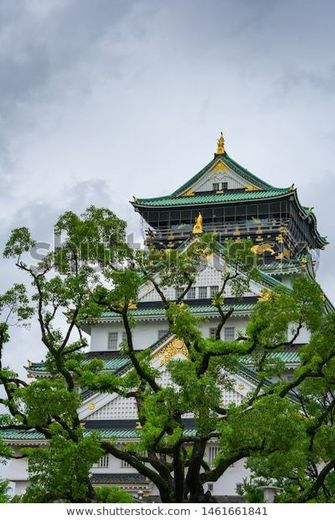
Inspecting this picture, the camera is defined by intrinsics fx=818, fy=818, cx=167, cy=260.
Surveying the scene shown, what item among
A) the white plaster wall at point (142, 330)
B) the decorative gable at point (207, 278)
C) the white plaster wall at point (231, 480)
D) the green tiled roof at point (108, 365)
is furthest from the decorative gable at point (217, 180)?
the white plaster wall at point (231, 480)

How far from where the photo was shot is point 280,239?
49875 millimetres

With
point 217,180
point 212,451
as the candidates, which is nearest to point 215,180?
point 217,180

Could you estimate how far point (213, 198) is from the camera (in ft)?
173

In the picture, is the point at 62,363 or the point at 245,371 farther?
the point at 245,371

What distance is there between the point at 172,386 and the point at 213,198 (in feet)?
100

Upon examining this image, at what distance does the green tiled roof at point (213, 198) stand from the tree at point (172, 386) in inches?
963

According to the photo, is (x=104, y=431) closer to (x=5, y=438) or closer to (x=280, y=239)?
(x=5, y=438)

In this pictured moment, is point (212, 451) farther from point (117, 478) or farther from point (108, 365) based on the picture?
point (108, 365)

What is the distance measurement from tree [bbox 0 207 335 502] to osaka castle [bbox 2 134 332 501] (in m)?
3.45

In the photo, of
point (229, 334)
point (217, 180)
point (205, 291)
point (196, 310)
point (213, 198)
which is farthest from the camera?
point (217, 180)

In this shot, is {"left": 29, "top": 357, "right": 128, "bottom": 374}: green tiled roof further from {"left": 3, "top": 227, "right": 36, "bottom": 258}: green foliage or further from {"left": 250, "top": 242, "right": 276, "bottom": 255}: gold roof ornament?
{"left": 3, "top": 227, "right": 36, "bottom": 258}: green foliage

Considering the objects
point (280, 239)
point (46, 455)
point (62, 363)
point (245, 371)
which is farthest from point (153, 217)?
point (46, 455)

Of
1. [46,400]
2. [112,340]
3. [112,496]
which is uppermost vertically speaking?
[112,340]
